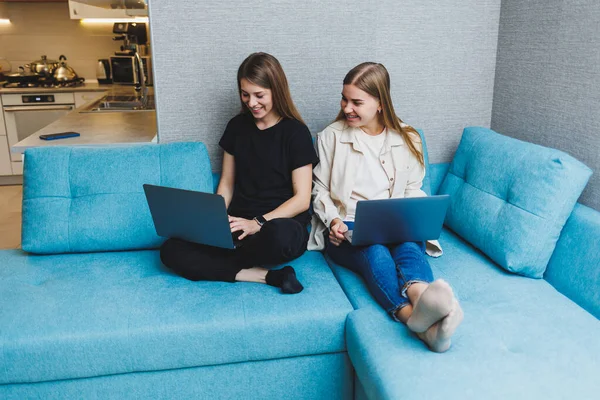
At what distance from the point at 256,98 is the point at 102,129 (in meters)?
0.99

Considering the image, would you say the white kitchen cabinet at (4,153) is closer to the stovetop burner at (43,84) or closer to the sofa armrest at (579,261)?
the stovetop burner at (43,84)

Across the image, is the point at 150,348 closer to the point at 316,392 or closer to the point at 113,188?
the point at 316,392

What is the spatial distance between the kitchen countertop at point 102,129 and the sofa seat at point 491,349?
1.21m

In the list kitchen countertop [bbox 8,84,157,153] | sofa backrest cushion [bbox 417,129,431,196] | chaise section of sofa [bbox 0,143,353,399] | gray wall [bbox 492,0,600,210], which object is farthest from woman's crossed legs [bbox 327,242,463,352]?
A: kitchen countertop [bbox 8,84,157,153]

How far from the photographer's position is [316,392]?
1689 millimetres

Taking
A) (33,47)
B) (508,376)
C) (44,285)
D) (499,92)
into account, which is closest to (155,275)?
(44,285)

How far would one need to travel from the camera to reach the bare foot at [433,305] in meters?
1.33

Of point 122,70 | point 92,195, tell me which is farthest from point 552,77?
point 122,70

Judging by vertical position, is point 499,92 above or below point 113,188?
above

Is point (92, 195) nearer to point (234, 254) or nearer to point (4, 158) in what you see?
point (234, 254)

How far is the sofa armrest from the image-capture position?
1645mm

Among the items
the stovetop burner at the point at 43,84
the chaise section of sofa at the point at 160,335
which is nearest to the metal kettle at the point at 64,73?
the stovetop burner at the point at 43,84

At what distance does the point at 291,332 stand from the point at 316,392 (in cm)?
24

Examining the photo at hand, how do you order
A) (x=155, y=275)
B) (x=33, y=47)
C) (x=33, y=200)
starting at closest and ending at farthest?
1. (x=155, y=275)
2. (x=33, y=200)
3. (x=33, y=47)
